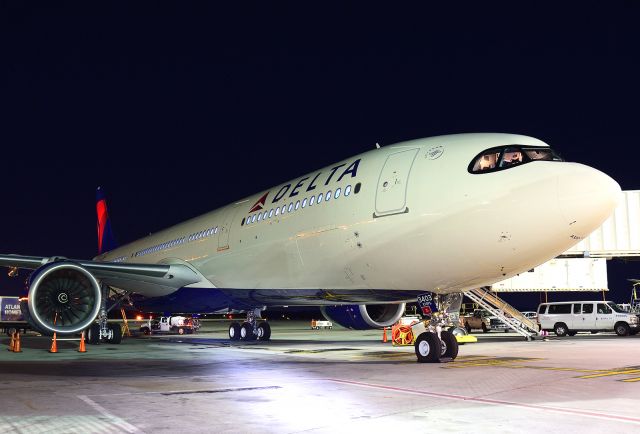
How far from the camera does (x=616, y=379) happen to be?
9.45 meters

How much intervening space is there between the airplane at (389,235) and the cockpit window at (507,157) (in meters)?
0.02

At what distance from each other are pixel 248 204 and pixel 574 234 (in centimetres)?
997

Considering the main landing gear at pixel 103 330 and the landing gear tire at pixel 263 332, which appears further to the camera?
the landing gear tire at pixel 263 332

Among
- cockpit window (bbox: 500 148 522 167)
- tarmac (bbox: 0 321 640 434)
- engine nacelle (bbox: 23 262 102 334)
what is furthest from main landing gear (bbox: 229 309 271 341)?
cockpit window (bbox: 500 148 522 167)

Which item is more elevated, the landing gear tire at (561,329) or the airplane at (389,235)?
the airplane at (389,235)

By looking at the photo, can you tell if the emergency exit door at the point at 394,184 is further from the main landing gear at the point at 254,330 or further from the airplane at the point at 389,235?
the main landing gear at the point at 254,330

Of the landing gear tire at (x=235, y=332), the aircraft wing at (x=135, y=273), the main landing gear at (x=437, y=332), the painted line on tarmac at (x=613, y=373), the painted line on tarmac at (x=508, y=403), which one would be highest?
the aircraft wing at (x=135, y=273)

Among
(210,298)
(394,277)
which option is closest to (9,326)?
(210,298)

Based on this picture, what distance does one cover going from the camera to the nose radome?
9.66 meters

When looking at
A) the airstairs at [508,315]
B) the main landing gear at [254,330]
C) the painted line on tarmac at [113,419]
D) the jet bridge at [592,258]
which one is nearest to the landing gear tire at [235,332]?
the main landing gear at [254,330]

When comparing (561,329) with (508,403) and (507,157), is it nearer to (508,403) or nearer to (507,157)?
(507,157)

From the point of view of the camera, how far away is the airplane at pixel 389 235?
10.1m

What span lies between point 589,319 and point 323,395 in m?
22.0

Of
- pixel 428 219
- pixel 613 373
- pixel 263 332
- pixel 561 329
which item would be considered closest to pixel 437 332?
pixel 428 219
